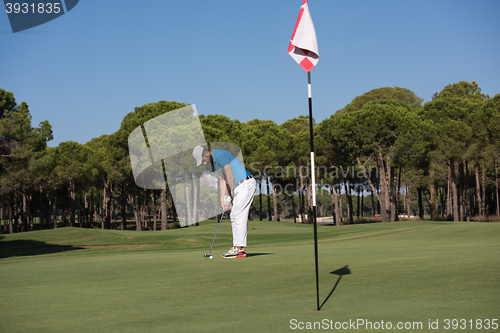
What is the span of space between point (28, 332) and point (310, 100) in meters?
4.10

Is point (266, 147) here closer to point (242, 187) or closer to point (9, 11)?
point (9, 11)

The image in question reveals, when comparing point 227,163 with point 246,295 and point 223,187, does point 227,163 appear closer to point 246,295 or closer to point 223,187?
point 223,187

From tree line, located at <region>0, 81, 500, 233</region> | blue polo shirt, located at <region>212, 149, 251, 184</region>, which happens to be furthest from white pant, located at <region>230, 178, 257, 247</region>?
tree line, located at <region>0, 81, 500, 233</region>

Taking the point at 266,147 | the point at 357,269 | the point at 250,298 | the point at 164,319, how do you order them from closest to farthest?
the point at 164,319 < the point at 250,298 < the point at 357,269 < the point at 266,147

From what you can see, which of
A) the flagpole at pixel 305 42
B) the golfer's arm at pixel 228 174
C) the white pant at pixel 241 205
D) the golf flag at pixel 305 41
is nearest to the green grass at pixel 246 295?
the white pant at pixel 241 205

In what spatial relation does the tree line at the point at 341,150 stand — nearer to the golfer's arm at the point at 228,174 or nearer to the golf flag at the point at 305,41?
the golfer's arm at the point at 228,174

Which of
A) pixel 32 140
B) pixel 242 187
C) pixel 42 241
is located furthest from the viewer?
pixel 32 140

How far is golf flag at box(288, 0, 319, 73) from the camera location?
18.8 feet

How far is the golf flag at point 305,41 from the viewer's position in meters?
5.74

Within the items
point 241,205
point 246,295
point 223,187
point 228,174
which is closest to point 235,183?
point 228,174

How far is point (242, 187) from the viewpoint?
941cm

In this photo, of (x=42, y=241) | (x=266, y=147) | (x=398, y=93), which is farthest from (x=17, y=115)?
(x=398, y=93)

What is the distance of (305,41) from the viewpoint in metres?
5.79

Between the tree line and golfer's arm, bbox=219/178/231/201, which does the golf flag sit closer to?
golfer's arm, bbox=219/178/231/201
